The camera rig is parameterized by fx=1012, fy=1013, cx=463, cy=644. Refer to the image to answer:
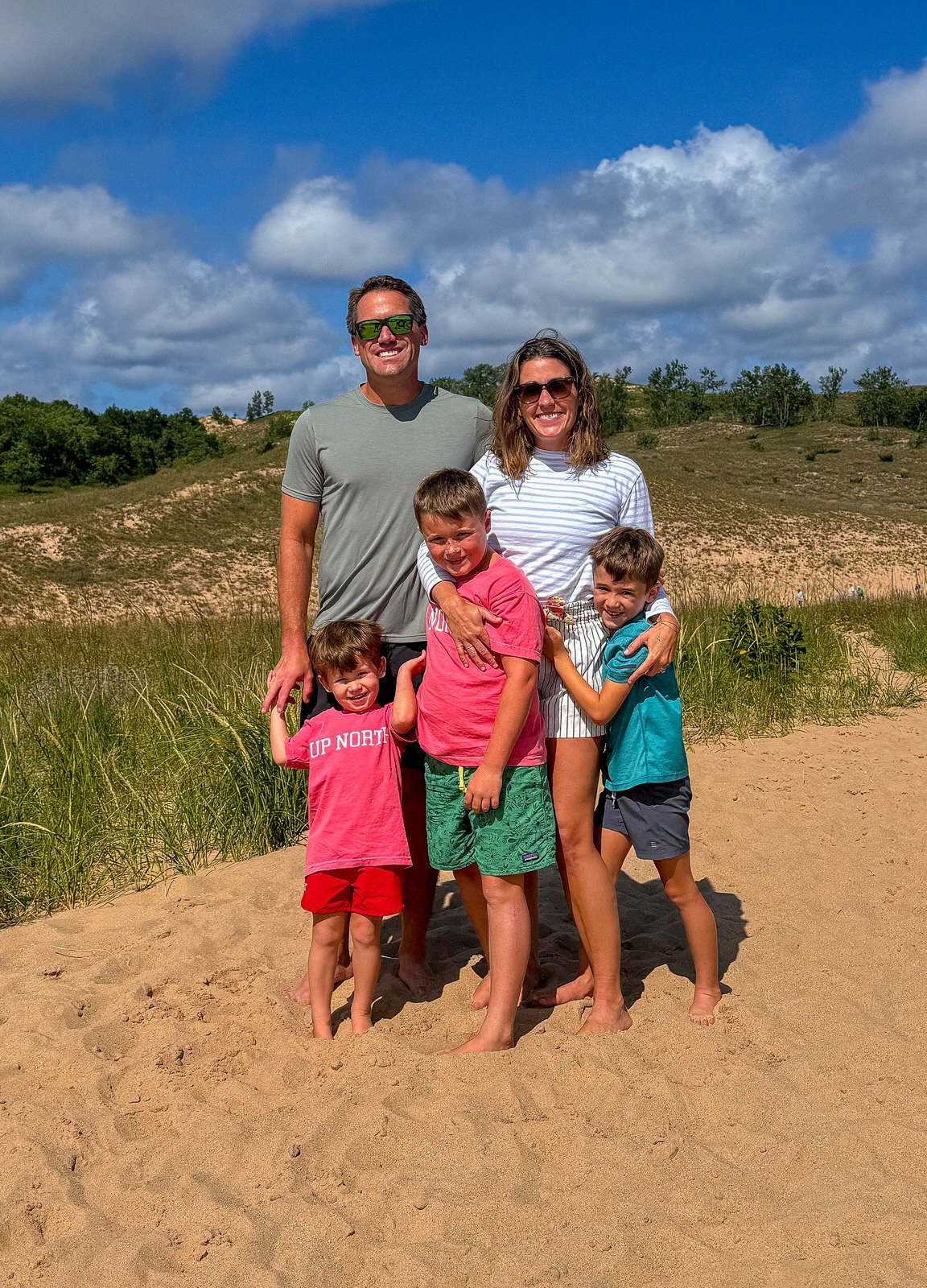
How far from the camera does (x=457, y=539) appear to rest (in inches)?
116

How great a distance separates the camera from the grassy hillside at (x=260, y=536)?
2230cm

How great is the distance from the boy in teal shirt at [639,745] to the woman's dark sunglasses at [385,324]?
3.25ft

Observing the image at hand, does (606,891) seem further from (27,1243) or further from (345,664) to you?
(27,1243)

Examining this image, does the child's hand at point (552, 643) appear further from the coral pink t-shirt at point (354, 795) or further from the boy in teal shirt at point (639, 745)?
the coral pink t-shirt at point (354, 795)

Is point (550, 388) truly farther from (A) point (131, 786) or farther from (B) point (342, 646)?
(A) point (131, 786)

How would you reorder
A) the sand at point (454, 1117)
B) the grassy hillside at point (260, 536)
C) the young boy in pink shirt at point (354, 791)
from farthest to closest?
the grassy hillside at point (260, 536)
the young boy in pink shirt at point (354, 791)
the sand at point (454, 1117)

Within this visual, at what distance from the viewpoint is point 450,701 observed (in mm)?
3068

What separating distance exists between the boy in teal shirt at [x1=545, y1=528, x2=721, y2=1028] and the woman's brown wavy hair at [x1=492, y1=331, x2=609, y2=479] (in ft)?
0.98

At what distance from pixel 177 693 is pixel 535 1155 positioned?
177 inches

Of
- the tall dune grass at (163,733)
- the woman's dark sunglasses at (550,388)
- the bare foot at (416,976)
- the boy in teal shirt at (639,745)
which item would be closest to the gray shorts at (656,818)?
the boy in teal shirt at (639,745)

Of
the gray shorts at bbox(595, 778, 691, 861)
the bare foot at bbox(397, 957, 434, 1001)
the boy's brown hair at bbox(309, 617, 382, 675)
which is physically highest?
the boy's brown hair at bbox(309, 617, 382, 675)

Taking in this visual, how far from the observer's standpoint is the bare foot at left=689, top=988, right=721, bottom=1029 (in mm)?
3430

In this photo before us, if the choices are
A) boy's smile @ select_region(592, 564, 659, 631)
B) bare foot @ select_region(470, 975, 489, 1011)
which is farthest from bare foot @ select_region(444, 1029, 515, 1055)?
boy's smile @ select_region(592, 564, 659, 631)

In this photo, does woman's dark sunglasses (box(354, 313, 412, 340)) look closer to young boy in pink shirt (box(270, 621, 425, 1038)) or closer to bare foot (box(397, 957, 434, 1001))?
young boy in pink shirt (box(270, 621, 425, 1038))
